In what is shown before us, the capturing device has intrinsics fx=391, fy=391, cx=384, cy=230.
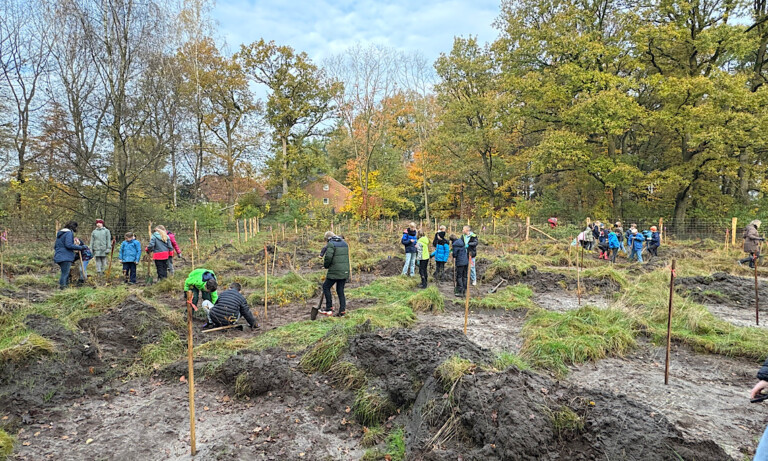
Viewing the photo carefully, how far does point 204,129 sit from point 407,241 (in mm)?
25118

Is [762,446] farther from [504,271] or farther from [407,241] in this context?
[504,271]

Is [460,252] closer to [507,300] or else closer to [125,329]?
[507,300]

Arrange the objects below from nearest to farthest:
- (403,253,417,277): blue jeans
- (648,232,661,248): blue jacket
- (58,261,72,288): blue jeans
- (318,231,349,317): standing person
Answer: (318,231,349,317): standing person, (58,261,72,288): blue jeans, (403,253,417,277): blue jeans, (648,232,661,248): blue jacket

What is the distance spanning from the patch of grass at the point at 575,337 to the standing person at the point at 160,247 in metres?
8.18

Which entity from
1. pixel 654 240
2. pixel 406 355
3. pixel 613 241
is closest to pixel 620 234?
pixel 654 240

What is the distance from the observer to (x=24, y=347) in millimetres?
4395

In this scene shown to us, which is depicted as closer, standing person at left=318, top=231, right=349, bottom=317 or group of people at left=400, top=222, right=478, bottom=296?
standing person at left=318, top=231, right=349, bottom=317

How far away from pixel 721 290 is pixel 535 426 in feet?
29.0

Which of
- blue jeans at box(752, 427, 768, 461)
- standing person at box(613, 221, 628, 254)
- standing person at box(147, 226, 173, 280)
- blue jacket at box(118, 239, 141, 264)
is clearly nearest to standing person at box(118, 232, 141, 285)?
blue jacket at box(118, 239, 141, 264)

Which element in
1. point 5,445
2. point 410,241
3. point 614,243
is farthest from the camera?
point 614,243

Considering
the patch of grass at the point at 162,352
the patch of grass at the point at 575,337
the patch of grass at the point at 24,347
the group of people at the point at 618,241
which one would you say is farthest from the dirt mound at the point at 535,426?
the group of people at the point at 618,241

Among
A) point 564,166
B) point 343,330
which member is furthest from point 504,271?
point 564,166

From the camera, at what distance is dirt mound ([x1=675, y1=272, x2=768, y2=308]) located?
27.3ft

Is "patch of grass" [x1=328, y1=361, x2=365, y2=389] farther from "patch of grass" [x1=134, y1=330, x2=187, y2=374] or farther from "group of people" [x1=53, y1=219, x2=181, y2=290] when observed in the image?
"group of people" [x1=53, y1=219, x2=181, y2=290]
